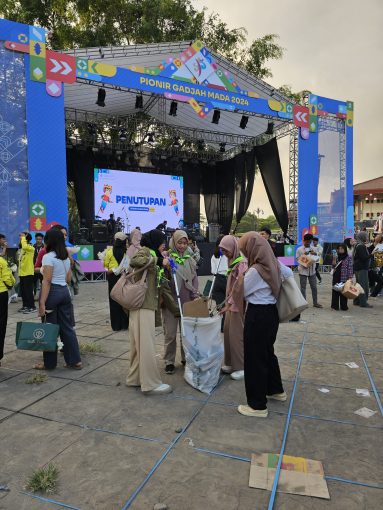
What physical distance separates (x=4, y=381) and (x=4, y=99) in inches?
336

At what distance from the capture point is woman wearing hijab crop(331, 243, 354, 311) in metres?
6.95

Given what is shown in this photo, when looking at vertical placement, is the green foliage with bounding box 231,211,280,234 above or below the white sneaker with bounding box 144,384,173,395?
above

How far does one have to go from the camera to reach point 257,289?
2.78 metres

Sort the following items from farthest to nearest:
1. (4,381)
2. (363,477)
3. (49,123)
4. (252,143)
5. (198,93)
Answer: (252,143) < (198,93) < (49,123) < (4,381) < (363,477)

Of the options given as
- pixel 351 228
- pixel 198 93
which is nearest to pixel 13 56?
pixel 198 93

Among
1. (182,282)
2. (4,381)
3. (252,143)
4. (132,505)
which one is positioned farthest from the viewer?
(252,143)

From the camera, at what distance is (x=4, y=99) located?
31.2ft

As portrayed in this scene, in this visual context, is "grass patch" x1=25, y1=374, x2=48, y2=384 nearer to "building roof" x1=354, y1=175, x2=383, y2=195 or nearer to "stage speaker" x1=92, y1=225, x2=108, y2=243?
"stage speaker" x1=92, y1=225, x2=108, y2=243

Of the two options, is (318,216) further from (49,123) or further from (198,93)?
(49,123)

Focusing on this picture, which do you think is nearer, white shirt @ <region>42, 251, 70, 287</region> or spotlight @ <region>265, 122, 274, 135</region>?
white shirt @ <region>42, 251, 70, 287</region>

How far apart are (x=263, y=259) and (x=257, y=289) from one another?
234mm

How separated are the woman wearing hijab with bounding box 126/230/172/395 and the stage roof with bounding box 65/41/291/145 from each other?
9.69m

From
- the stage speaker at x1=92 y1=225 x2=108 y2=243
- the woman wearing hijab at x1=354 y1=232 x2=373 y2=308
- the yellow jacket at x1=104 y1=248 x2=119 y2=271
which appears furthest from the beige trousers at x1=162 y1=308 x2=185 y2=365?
the stage speaker at x1=92 y1=225 x2=108 y2=243

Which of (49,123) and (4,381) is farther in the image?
(49,123)
